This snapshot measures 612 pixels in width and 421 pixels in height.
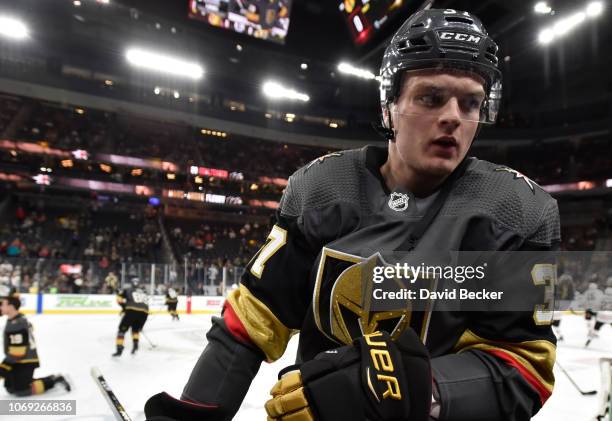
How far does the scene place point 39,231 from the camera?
15359mm

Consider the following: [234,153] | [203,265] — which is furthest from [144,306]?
[234,153]

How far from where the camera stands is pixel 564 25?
12336mm

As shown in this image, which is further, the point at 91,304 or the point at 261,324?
the point at 91,304

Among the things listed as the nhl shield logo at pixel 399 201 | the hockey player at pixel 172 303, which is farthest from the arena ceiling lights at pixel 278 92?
the nhl shield logo at pixel 399 201

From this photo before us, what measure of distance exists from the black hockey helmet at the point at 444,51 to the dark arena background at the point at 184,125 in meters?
7.27

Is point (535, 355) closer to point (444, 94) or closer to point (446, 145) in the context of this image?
point (446, 145)

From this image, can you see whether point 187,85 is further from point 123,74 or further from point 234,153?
point 234,153

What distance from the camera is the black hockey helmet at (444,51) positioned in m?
1.02

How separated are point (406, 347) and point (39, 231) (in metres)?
17.6

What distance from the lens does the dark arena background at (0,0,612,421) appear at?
10.7m

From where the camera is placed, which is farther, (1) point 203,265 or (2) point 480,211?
(1) point 203,265

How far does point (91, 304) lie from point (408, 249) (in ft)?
36.0

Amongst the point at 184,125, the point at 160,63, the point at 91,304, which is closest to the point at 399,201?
the point at 91,304
